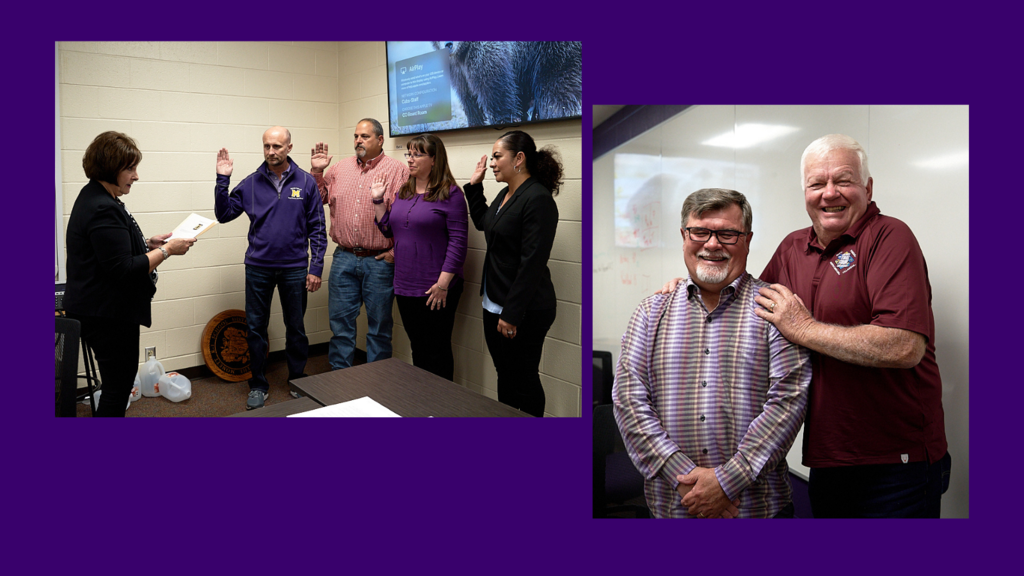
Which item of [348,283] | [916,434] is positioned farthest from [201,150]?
[916,434]

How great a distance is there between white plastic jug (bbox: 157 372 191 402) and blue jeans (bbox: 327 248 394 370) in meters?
0.55

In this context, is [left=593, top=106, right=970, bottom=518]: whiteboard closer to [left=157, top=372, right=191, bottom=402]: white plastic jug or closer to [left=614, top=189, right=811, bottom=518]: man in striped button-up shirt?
[left=614, top=189, right=811, bottom=518]: man in striped button-up shirt

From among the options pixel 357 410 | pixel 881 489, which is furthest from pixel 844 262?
pixel 357 410

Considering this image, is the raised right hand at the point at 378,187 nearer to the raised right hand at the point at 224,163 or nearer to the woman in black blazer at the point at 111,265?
the raised right hand at the point at 224,163

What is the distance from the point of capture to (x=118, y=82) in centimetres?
204

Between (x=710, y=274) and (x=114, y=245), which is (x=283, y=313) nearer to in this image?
(x=114, y=245)

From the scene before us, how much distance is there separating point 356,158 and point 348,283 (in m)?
0.49

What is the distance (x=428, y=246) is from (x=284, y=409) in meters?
0.82

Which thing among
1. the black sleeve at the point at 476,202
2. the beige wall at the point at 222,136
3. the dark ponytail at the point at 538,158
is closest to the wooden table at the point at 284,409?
the beige wall at the point at 222,136

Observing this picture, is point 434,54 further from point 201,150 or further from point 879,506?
point 879,506

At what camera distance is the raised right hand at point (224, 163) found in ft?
7.06

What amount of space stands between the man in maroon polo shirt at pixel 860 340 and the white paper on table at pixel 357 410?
1224 mm

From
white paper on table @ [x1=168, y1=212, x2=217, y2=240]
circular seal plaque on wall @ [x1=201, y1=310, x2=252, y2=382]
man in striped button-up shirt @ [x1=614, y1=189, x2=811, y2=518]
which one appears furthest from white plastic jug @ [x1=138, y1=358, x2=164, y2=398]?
man in striped button-up shirt @ [x1=614, y1=189, x2=811, y2=518]

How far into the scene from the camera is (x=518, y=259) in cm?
234
